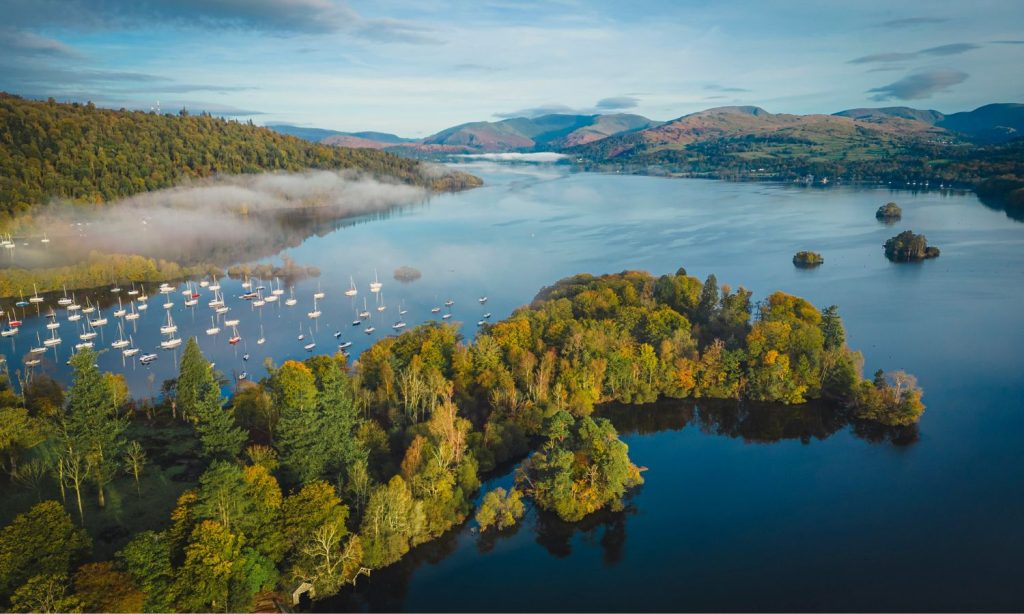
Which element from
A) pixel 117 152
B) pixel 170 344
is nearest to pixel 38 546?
pixel 170 344

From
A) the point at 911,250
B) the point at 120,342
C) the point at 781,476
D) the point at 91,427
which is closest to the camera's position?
the point at 91,427

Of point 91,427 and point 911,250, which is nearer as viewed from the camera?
point 91,427

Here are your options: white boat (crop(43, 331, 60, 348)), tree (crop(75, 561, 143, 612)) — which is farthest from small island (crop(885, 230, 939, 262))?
white boat (crop(43, 331, 60, 348))

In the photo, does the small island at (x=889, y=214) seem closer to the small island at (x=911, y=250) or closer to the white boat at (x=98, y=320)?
the small island at (x=911, y=250)

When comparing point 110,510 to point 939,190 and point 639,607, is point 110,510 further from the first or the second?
point 939,190

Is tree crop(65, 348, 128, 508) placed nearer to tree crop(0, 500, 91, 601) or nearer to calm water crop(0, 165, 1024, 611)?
tree crop(0, 500, 91, 601)

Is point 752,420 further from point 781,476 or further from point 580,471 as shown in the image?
point 580,471

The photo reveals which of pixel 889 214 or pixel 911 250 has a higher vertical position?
pixel 889 214

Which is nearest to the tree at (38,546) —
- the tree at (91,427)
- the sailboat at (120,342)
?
the tree at (91,427)
